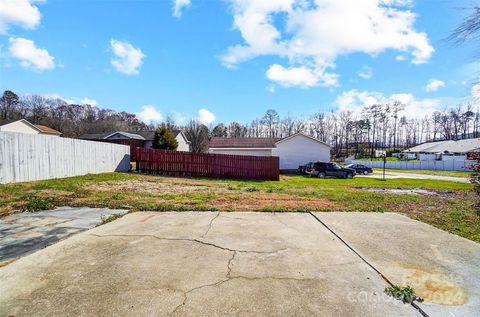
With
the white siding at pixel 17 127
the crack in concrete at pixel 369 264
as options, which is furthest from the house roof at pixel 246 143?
the crack in concrete at pixel 369 264

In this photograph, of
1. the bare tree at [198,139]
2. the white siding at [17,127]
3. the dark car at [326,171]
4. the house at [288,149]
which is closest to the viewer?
the dark car at [326,171]

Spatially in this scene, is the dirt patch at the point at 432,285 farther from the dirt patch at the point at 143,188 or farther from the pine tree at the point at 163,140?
the pine tree at the point at 163,140

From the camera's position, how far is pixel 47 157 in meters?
12.0

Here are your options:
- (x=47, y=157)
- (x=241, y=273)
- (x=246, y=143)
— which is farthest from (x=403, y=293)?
(x=246, y=143)

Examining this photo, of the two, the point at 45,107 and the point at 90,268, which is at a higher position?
the point at 45,107

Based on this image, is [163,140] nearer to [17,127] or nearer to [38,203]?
[17,127]

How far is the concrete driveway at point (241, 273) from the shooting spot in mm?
2586

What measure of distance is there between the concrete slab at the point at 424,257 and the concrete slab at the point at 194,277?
1.09ft

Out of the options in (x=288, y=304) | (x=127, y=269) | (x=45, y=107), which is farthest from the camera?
(x=45, y=107)

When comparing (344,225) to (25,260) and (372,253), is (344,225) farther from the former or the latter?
(25,260)

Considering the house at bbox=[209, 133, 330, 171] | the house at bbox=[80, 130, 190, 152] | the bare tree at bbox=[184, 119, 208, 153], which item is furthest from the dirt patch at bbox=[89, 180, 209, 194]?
the bare tree at bbox=[184, 119, 208, 153]

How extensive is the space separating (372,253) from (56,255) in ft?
15.8

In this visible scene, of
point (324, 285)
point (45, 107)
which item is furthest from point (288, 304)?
point (45, 107)

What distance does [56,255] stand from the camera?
12.3 ft
